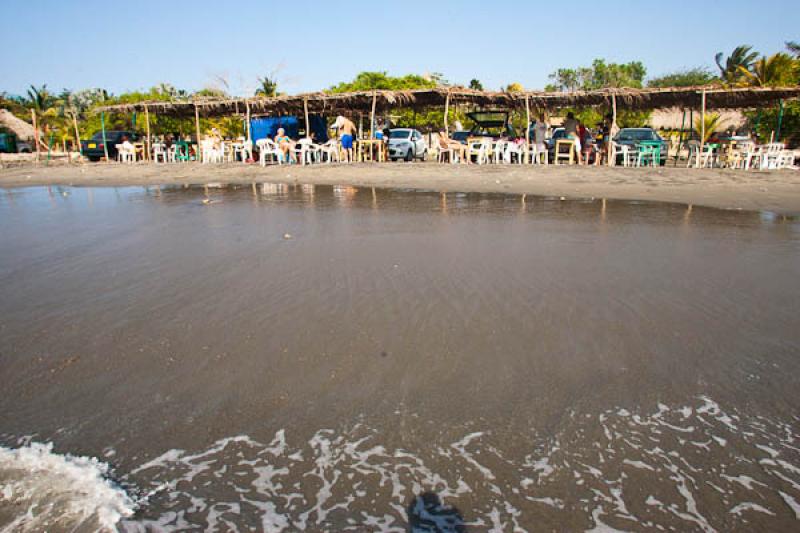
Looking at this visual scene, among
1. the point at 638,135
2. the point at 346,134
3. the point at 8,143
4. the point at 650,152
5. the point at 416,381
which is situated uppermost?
the point at 8,143

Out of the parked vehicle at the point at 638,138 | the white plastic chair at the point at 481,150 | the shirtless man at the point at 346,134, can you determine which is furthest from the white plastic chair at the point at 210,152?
the parked vehicle at the point at 638,138

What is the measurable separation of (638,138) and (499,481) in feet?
57.6

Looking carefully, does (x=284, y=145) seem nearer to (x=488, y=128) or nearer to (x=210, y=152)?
(x=210, y=152)

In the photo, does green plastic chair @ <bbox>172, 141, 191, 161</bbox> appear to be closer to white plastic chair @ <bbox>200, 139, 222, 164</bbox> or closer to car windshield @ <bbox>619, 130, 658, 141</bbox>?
white plastic chair @ <bbox>200, 139, 222, 164</bbox>

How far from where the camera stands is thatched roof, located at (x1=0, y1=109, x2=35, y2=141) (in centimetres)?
3691

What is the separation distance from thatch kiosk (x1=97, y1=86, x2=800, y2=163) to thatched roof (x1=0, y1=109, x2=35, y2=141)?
23017mm

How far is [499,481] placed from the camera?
179 cm

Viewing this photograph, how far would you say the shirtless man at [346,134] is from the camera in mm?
17250

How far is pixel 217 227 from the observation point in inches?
251

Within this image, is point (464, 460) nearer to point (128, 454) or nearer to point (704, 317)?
point (128, 454)

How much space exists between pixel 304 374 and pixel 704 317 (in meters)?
2.53

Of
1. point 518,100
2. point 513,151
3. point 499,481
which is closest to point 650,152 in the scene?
point 513,151

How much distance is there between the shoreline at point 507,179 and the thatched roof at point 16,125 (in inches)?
983

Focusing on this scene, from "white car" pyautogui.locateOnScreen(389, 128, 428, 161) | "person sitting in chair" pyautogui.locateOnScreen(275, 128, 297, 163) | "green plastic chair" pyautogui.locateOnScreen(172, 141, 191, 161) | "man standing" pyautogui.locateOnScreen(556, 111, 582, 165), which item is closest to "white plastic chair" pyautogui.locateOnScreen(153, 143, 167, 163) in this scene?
"green plastic chair" pyautogui.locateOnScreen(172, 141, 191, 161)
